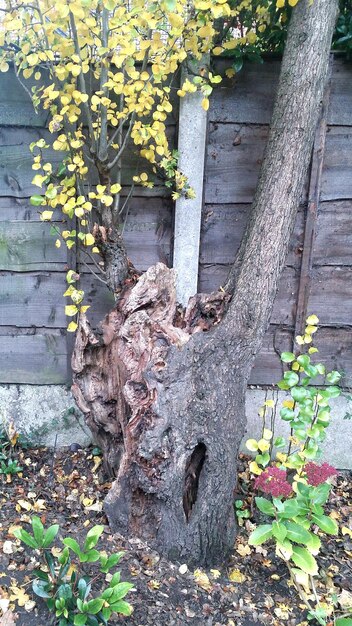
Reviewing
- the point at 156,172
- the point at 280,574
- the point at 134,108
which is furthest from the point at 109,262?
the point at 280,574

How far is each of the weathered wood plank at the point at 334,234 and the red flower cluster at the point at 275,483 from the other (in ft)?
4.51

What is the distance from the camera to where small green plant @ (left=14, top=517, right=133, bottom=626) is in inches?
67.9

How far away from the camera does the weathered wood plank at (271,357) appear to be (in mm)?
3088

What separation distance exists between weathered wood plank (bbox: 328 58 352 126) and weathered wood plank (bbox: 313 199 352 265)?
0.46 meters

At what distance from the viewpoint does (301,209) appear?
9.55 feet

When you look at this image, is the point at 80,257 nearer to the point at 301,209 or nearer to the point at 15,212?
the point at 15,212

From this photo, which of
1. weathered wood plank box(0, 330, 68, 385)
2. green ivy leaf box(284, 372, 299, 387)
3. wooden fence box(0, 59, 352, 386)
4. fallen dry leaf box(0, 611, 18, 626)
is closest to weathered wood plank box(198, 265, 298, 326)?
wooden fence box(0, 59, 352, 386)

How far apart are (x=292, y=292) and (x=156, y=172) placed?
1.07m

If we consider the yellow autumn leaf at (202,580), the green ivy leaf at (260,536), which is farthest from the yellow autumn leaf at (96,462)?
the green ivy leaf at (260,536)

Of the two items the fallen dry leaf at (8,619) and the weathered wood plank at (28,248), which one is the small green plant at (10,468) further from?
the weathered wood plank at (28,248)

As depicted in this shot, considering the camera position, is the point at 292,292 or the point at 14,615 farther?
the point at 292,292

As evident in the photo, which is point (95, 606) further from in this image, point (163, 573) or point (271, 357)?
point (271, 357)

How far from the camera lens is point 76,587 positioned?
6.17 feet

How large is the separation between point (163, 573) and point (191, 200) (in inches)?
73.7
